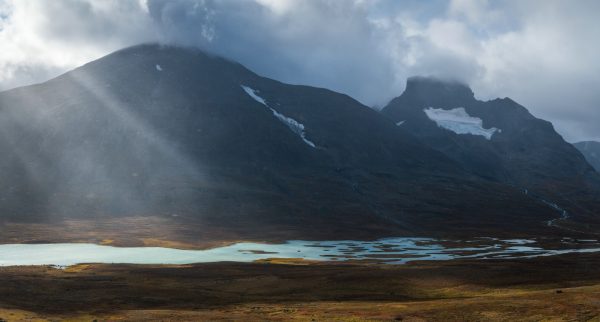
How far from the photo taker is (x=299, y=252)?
14975cm

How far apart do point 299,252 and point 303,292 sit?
2775 inches

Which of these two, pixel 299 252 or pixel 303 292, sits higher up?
pixel 299 252

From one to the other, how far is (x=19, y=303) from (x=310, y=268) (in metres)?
53.1

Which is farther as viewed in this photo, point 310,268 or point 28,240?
point 28,240

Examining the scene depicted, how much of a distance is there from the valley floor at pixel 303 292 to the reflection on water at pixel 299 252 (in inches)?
692

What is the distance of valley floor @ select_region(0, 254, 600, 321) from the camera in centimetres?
5616

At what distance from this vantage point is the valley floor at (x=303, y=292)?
5616cm

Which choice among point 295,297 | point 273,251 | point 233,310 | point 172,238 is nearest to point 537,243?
point 273,251

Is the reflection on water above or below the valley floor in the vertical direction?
above

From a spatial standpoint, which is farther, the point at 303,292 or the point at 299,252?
the point at 299,252

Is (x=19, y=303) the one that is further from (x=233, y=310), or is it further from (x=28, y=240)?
(x=28, y=240)

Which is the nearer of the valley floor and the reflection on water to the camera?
the valley floor

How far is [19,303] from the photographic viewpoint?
6838 cm

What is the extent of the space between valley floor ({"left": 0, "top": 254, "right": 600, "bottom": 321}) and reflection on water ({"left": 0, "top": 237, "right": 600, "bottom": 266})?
17582mm
